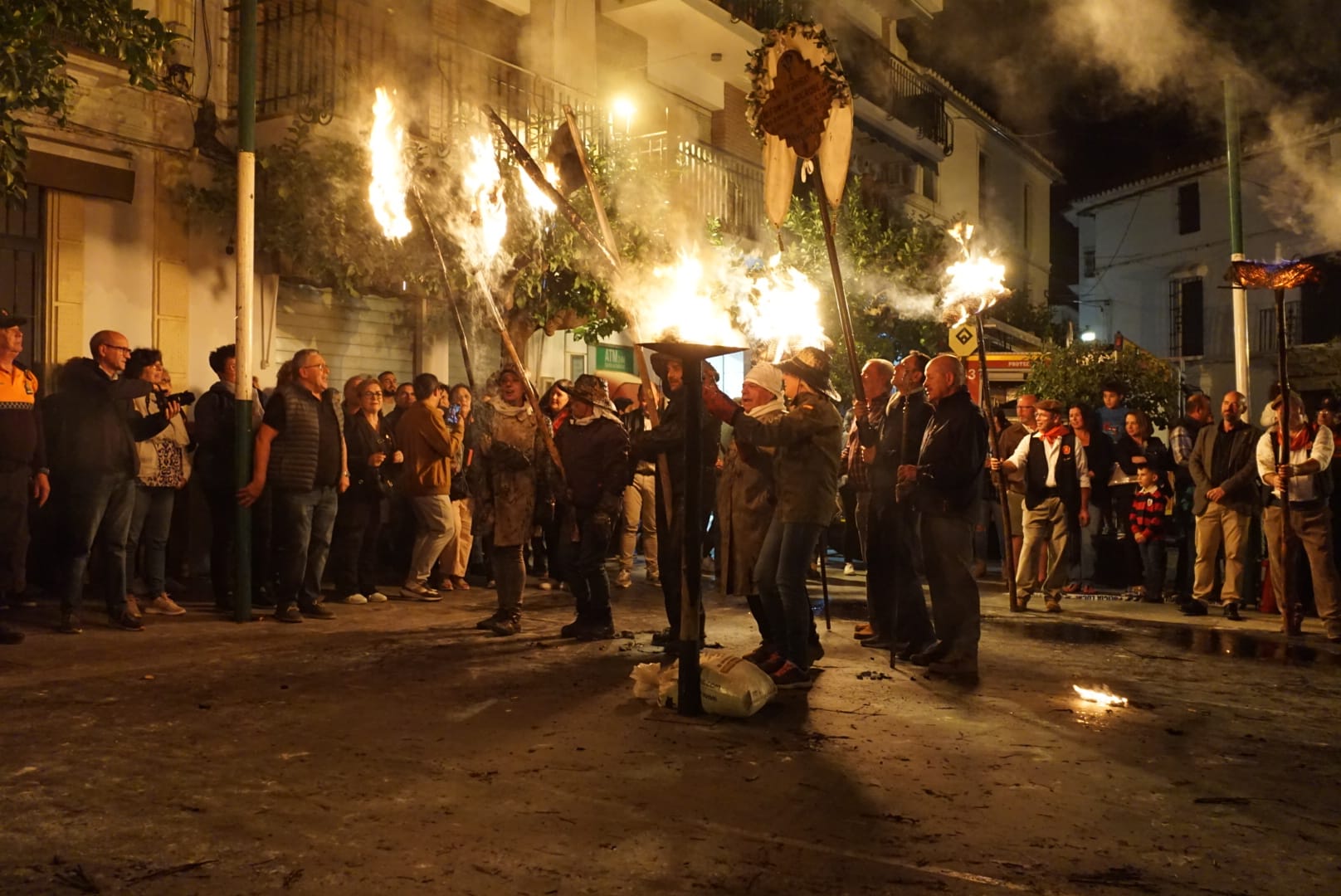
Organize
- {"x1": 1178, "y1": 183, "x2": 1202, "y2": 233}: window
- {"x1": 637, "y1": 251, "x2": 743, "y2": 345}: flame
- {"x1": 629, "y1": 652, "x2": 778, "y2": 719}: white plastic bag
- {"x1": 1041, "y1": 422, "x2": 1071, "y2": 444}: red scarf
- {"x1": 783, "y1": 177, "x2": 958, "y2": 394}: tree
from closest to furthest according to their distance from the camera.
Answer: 1. {"x1": 629, "y1": 652, "x2": 778, "y2": 719}: white plastic bag
2. {"x1": 637, "y1": 251, "x2": 743, "y2": 345}: flame
3. {"x1": 1041, "y1": 422, "x2": 1071, "y2": 444}: red scarf
4. {"x1": 783, "y1": 177, "x2": 958, "y2": 394}: tree
5. {"x1": 1178, "y1": 183, "x2": 1202, "y2": 233}: window

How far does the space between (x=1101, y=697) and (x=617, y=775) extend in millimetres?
3261

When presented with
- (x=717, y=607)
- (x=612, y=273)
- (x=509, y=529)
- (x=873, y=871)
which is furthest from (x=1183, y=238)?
(x=873, y=871)

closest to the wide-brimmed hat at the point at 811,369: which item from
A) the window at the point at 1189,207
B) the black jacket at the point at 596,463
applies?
the black jacket at the point at 596,463

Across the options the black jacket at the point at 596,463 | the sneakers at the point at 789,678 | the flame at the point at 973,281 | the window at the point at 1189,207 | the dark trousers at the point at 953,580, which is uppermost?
the window at the point at 1189,207

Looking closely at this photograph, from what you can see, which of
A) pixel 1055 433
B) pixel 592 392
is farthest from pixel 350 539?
pixel 1055 433

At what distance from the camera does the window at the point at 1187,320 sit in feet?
121

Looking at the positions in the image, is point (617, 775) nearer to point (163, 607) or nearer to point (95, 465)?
point (95, 465)

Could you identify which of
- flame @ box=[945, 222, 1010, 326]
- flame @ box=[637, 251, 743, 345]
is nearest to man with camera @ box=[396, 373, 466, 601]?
flame @ box=[637, 251, 743, 345]

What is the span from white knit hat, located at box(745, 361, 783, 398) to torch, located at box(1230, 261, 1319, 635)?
4564 millimetres

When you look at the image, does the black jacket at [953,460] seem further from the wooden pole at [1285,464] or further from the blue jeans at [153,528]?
the blue jeans at [153,528]

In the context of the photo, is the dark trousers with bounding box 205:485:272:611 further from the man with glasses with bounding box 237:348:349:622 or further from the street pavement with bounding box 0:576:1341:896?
the street pavement with bounding box 0:576:1341:896

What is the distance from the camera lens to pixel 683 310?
860 cm

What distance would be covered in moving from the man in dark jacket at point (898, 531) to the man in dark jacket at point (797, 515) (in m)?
1.17

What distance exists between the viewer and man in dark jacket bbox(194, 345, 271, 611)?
361 inches
